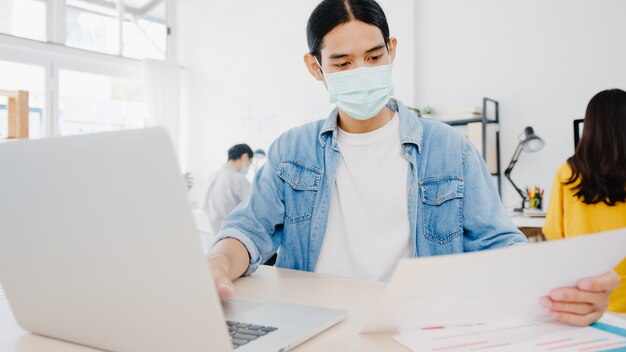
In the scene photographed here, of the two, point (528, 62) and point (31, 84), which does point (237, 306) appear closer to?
point (528, 62)

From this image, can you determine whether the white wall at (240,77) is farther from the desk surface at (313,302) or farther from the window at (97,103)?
the desk surface at (313,302)

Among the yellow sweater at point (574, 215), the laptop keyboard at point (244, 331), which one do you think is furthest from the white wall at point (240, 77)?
the laptop keyboard at point (244, 331)

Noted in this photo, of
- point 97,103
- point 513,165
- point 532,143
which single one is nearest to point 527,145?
point 532,143

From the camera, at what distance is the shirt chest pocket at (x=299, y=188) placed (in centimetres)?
132

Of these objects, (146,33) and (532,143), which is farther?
(146,33)

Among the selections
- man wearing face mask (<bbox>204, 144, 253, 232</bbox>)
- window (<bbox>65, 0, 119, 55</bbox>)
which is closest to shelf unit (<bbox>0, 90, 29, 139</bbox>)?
man wearing face mask (<bbox>204, 144, 253, 232</bbox>)

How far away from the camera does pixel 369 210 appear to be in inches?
50.9

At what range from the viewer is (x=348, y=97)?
134 centimetres

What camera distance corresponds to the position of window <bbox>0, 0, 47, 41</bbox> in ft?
15.9

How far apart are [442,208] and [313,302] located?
0.52 meters

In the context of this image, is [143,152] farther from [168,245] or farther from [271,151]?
[271,151]

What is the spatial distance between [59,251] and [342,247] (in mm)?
814

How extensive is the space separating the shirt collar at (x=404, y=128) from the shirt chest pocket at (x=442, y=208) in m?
0.12

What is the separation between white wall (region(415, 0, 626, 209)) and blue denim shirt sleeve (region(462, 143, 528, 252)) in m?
2.69
